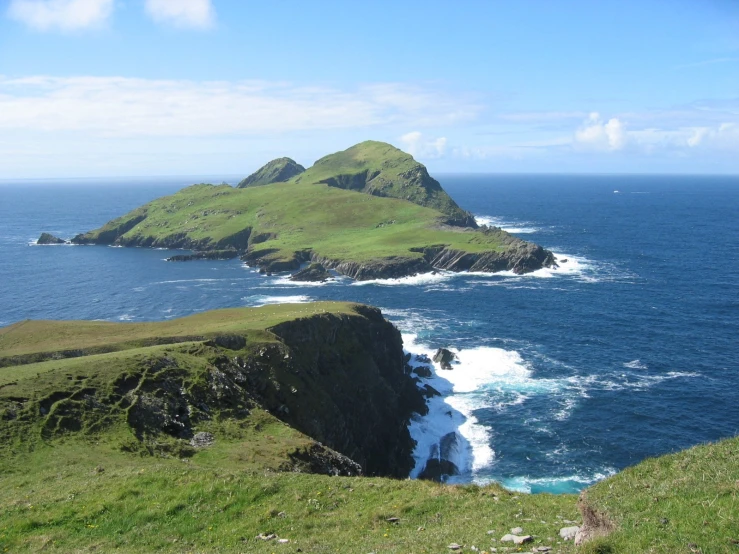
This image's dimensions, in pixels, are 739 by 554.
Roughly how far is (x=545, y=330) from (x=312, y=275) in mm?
71944

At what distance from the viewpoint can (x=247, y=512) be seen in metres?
26.8

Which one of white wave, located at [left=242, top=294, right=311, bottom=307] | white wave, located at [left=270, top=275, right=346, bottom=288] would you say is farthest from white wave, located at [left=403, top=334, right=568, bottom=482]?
white wave, located at [left=270, top=275, right=346, bottom=288]

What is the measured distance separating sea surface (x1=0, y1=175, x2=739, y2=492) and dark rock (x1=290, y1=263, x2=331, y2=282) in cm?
485

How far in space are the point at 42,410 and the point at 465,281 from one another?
120182 mm

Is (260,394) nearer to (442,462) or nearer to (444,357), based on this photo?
(442,462)

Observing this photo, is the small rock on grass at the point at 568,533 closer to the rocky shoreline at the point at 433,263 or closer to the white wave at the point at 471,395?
the white wave at the point at 471,395

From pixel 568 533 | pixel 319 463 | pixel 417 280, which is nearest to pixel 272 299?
→ pixel 417 280

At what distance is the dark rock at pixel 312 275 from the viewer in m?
156

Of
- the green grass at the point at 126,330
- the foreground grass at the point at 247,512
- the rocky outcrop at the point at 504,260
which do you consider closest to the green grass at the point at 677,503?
the foreground grass at the point at 247,512

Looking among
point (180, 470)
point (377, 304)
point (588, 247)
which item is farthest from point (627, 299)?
point (180, 470)

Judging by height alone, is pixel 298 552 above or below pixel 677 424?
above

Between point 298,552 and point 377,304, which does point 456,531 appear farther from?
point 377,304

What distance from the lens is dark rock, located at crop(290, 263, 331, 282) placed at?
156 metres

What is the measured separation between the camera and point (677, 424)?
220ft
